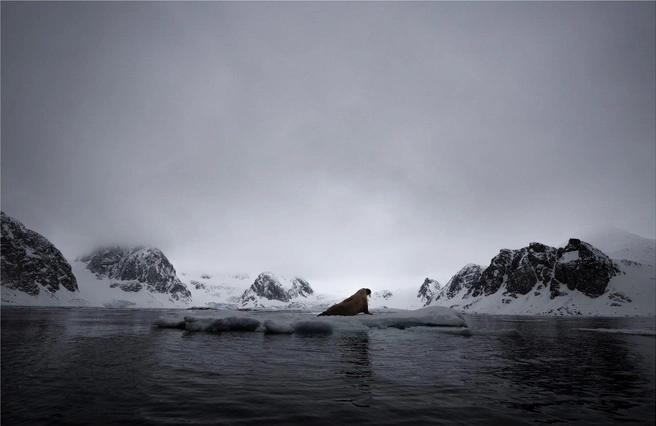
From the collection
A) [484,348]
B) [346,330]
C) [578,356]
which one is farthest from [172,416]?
[346,330]

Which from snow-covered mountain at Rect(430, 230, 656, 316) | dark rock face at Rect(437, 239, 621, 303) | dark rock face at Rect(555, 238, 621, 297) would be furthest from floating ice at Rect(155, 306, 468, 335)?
dark rock face at Rect(437, 239, 621, 303)

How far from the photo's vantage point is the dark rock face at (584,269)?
165m

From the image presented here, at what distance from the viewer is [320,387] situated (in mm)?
11734

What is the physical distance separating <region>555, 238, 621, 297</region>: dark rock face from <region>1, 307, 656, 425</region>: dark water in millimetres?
188968

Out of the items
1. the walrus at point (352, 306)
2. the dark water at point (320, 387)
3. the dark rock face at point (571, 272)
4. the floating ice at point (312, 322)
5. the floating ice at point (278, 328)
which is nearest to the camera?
the dark water at point (320, 387)

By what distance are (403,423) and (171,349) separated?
17.0 metres

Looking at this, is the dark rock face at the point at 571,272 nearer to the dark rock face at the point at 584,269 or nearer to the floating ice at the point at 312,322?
the dark rock face at the point at 584,269

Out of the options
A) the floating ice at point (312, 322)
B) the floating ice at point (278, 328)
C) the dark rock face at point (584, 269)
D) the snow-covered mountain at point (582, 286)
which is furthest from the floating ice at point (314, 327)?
the dark rock face at point (584, 269)

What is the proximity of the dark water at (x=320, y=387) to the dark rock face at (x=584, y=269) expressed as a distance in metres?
189

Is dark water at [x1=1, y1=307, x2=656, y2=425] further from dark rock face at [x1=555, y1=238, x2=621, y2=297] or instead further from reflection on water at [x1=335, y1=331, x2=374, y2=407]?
dark rock face at [x1=555, y1=238, x2=621, y2=297]

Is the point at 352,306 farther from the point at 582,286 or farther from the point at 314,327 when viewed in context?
the point at 582,286

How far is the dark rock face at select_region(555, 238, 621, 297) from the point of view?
165 meters

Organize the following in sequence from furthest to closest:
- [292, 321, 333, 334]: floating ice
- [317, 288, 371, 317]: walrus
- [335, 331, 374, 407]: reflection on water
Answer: [317, 288, 371, 317]: walrus
[292, 321, 333, 334]: floating ice
[335, 331, 374, 407]: reflection on water

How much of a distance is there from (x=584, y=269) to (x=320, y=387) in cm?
21056
